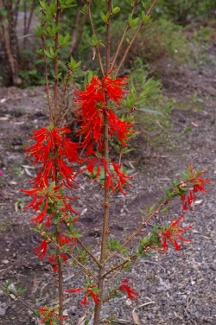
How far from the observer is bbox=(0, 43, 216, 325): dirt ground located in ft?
7.38

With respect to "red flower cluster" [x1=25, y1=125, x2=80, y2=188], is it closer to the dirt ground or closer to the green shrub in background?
the dirt ground

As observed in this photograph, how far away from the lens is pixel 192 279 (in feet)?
7.88

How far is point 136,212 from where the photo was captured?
3018 millimetres

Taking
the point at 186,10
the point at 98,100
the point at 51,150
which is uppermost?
the point at 98,100

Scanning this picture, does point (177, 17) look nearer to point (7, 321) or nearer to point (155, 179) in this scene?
point (155, 179)

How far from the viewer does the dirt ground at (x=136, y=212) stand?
88.6 inches

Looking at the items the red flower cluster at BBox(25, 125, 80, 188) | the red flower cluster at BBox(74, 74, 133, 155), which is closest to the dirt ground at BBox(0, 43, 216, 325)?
the red flower cluster at BBox(25, 125, 80, 188)

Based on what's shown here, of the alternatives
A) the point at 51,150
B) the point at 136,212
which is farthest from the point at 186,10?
the point at 51,150

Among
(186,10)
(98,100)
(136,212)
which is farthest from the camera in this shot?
(186,10)

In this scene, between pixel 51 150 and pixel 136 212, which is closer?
pixel 51 150

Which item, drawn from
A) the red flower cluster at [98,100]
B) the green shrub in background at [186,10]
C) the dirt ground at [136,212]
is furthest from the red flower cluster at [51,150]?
the green shrub in background at [186,10]

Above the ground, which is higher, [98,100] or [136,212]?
[98,100]

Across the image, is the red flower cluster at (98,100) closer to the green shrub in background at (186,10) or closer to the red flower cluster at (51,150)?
the red flower cluster at (51,150)

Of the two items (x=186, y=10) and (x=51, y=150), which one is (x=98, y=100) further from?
(x=186, y=10)
